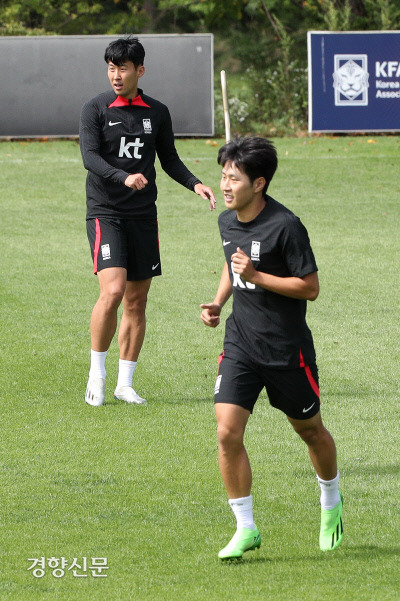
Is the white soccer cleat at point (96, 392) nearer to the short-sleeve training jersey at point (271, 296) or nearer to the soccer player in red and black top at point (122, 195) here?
the soccer player in red and black top at point (122, 195)

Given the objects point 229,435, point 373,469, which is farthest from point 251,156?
point 373,469

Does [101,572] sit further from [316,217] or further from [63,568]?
[316,217]

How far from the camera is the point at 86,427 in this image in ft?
23.4

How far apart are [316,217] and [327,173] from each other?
3962 millimetres

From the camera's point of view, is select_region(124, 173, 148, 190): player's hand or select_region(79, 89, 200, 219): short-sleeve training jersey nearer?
select_region(124, 173, 148, 190): player's hand

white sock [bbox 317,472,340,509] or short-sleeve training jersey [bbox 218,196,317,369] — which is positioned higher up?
short-sleeve training jersey [bbox 218,196,317,369]

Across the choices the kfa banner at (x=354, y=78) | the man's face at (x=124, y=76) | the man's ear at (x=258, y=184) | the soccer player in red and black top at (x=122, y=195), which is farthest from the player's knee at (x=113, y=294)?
the kfa banner at (x=354, y=78)

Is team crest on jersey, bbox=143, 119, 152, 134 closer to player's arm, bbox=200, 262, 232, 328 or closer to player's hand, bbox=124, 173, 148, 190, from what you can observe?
player's hand, bbox=124, 173, 148, 190

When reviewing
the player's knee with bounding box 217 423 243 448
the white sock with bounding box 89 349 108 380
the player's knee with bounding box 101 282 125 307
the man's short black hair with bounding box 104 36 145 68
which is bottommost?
the white sock with bounding box 89 349 108 380

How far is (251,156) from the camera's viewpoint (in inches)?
187

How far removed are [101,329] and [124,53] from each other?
187 centimetres

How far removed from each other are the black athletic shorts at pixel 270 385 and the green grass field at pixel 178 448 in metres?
0.69

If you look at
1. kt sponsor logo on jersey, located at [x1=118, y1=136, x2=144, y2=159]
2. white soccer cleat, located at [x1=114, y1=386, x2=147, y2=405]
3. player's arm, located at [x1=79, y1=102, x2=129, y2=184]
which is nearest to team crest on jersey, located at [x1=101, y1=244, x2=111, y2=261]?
player's arm, located at [x1=79, y1=102, x2=129, y2=184]

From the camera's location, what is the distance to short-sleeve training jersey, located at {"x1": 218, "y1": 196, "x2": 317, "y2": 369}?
188 inches
